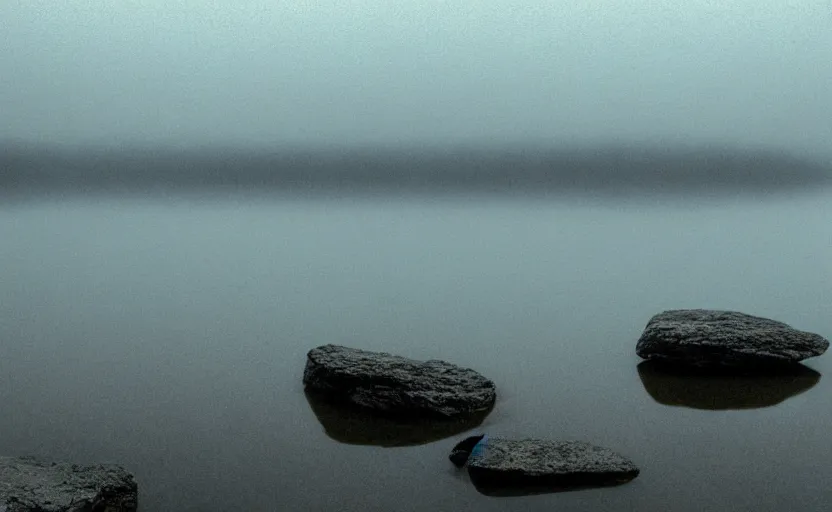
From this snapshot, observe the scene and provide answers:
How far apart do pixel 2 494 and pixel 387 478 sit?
0.42 metres

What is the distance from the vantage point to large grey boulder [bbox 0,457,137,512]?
0.96 m

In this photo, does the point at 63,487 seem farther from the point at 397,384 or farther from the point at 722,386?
the point at 722,386

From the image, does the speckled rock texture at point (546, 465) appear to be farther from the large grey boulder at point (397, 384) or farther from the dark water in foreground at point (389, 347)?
the large grey boulder at point (397, 384)

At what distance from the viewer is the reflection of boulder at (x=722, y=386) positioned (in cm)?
141

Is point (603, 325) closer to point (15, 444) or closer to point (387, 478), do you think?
point (387, 478)

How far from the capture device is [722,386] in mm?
1477

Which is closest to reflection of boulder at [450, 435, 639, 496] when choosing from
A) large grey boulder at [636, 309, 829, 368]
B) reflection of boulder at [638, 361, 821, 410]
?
reflection of boulder at [638, 361, 821, 410]

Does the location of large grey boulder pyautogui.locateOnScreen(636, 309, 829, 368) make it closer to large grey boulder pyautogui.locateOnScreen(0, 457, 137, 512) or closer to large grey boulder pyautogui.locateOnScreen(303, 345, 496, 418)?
large grey boulder pyautogui.locateOnScreen(303, 345, 496, 418)

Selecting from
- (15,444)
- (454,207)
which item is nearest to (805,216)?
(454,207)

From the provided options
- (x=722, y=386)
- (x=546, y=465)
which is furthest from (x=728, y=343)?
(x=546, y=465)

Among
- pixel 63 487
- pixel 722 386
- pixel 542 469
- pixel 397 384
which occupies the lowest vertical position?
pixel 63 487

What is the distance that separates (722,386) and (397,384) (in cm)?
51

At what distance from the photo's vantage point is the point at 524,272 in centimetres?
233

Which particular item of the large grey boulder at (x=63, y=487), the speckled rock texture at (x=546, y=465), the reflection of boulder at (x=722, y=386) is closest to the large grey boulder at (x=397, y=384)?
the speckled rock texture at (x=546, y=465)
